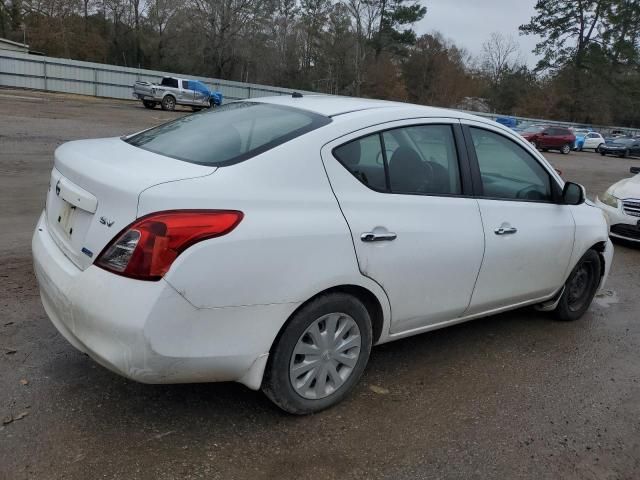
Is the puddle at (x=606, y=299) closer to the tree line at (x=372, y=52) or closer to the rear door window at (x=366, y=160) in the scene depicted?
the rear door window at (x=366, y=160)

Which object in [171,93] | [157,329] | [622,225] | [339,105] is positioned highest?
[339,105]

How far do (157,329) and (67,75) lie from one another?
37303 mm

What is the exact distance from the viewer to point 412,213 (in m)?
3.10

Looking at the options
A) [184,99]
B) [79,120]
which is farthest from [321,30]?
[79,120]

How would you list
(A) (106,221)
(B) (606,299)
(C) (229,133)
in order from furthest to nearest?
(B) (606,299)
(C) (229,133)
(A) (106,221)

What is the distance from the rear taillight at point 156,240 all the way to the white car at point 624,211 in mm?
7117

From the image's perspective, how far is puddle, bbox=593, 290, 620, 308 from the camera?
17.5 feet

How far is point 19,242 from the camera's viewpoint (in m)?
5.54

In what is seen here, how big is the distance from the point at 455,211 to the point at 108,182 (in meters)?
1.93

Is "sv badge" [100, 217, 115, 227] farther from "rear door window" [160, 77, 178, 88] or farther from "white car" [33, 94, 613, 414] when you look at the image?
"rear door window" [160, 77, 178, 88]

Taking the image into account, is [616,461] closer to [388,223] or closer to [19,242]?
[388,223]

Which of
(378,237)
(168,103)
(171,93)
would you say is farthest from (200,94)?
(378,237)

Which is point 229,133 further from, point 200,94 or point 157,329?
point 200,94

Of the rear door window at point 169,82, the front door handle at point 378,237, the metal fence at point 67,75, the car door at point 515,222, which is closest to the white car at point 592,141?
the metal fence at point 67,75
